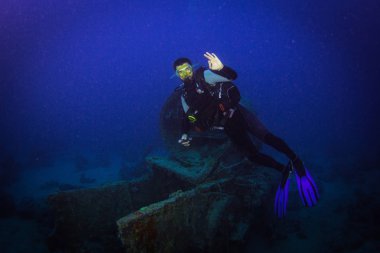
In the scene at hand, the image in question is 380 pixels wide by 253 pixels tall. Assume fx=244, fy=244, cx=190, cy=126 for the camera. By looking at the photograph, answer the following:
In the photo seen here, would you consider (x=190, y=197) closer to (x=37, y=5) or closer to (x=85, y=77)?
(x=37, y=5)

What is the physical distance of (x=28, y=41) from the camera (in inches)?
2213

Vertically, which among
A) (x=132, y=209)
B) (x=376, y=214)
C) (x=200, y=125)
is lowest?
(x=376, y=214)

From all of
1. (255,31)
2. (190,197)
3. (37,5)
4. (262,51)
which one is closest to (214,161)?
(190,197)

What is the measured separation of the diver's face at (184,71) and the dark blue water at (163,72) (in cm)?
291

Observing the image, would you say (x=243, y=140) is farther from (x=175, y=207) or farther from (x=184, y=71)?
(x=175, y=207)

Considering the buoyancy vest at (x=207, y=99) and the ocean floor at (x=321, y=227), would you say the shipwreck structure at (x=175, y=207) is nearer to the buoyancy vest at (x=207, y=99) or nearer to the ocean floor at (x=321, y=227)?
the buoyancy vest at (x=207, y=99)

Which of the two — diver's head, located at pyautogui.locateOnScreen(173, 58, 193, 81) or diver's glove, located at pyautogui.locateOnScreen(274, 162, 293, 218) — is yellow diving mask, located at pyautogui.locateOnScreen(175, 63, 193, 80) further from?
diver's glove, located at pyautogui.locateOnScreen(274, 162, 293, 218)

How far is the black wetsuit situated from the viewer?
14.6ft

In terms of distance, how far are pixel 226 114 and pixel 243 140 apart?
646mm

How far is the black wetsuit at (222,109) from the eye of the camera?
4.45 m

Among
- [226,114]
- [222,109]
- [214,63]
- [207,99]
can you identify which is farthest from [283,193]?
[214,63]

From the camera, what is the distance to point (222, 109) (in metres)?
4.50

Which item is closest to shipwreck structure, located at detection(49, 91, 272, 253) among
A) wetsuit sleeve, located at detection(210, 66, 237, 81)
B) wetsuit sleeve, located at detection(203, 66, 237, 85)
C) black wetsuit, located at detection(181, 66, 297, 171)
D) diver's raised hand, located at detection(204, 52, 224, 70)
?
black wetsuit, located at detection(181, 66, 297, 171)

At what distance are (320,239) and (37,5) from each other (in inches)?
2294
